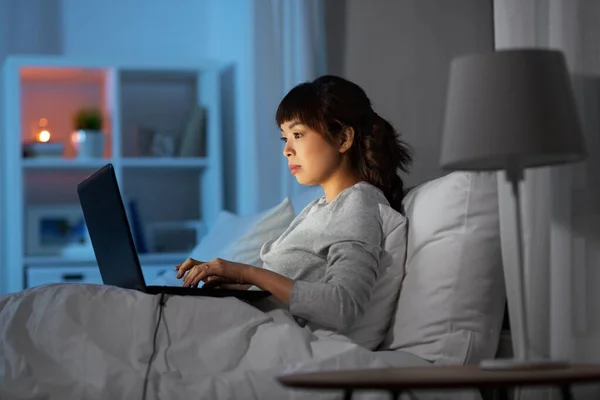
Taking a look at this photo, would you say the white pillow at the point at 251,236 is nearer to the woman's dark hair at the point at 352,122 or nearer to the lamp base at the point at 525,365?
the woman's dark hair at the point at 352,122

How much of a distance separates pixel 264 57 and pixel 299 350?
2.33m

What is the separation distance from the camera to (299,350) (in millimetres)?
1741

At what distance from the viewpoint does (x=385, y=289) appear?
2.03 metres

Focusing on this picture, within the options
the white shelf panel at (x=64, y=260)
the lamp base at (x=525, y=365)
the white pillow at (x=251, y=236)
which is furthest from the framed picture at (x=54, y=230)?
the lamp base at (x=525, y=365)

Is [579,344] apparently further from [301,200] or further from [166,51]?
[166,51]

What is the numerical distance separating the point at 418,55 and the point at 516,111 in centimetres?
181

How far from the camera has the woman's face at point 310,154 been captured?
2287mm

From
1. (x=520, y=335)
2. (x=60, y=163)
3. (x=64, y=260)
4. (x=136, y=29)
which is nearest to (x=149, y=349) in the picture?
(x=520, y=335)

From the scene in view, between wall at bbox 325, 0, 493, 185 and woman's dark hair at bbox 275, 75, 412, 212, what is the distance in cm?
70

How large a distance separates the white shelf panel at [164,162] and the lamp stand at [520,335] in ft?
10.9

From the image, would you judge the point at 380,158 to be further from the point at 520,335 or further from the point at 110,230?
the point at 520,335

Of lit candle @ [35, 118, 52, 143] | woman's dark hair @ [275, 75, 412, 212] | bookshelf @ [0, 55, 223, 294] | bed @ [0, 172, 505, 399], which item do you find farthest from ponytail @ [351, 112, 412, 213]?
lit candle @ [35, 118, 52, 143]

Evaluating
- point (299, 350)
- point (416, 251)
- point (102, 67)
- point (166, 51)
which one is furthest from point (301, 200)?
point (166, 51)

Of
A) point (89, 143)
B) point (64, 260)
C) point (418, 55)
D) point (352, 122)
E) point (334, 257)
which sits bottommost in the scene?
point (64, 260)
